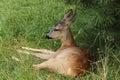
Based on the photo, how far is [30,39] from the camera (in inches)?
303

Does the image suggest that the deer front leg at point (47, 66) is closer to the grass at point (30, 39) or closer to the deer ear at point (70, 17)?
the grass at point (30, 39)

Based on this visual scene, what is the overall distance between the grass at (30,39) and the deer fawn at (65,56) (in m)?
0.09

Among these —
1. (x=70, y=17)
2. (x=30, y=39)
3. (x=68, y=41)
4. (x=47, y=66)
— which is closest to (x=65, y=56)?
Result: (x=47, y=66)

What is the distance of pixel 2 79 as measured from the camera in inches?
233

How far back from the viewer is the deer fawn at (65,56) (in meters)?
6.04

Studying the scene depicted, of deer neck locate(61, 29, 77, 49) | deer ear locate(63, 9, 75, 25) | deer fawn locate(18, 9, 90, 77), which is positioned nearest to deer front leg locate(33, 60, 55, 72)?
deer fawn locate(18, 9, 90, 77)

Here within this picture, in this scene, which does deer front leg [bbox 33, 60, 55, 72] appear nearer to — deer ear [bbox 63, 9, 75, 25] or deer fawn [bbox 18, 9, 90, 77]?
deer fawn [bbox 18, 9, 90, 77]

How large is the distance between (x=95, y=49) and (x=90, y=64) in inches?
26.3

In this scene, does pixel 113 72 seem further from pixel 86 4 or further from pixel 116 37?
pixel 86 4

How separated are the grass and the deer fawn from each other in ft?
0.29

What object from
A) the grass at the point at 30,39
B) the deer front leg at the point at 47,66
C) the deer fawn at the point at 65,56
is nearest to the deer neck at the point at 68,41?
the deer fawn at the point at 65,56

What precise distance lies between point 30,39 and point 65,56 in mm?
1536

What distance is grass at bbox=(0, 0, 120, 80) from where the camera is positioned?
5910 mm

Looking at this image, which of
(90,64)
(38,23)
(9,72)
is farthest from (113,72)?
(38,23)
